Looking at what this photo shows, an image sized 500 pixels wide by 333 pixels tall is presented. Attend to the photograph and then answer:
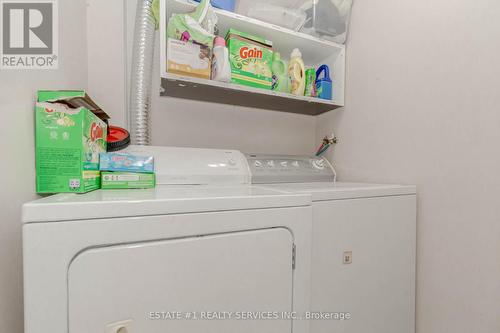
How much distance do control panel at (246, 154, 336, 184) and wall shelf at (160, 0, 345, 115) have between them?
0.38 meters

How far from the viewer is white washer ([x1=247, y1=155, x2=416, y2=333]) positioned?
984 mm

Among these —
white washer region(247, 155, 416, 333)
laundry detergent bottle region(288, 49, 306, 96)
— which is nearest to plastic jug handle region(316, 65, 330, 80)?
laundry detergent bottle region(288, 49, 306, 96)

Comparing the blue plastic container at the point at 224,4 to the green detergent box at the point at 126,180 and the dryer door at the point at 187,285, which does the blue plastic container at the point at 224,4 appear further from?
the dryer door at the point at 187,285

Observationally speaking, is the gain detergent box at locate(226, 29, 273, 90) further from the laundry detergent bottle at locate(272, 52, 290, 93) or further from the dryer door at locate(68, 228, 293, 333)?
the dryer door at locate(68, 228, 293, 333)

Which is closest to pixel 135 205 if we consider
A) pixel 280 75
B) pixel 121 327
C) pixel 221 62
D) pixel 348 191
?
Answer: pixel 121 327

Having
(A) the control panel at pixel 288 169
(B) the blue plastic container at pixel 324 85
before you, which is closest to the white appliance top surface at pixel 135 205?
(A) the control panel at pixel 288 169

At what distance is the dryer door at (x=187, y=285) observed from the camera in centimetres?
57

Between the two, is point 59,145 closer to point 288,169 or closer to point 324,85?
point 288,169

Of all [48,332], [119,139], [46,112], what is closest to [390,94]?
Answer: [119,139]

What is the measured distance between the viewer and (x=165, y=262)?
2.12ft

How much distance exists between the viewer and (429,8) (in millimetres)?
1264

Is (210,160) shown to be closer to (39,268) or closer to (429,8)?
(39,268)

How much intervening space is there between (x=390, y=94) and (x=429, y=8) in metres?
0.44

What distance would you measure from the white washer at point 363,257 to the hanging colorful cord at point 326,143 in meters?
0.65
